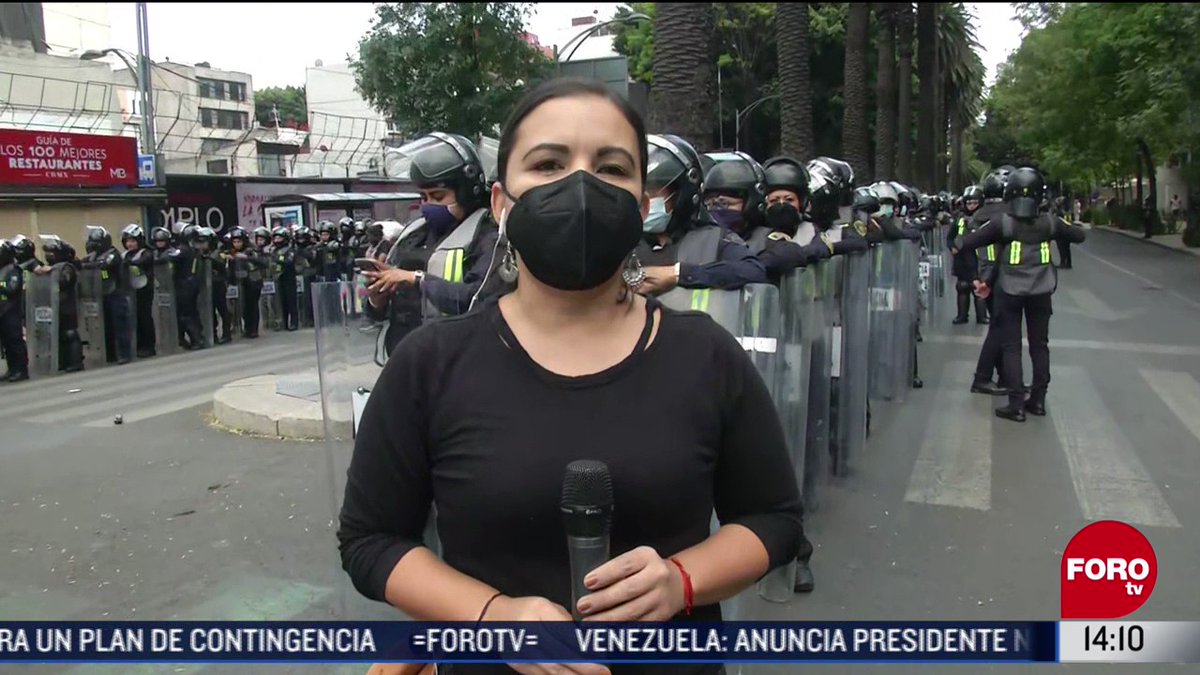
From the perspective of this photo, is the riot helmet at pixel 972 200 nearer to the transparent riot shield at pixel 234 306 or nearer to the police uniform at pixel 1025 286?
the police uniform at pixel 1025 286

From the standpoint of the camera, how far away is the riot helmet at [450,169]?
15.6 feet

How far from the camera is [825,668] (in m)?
3.83

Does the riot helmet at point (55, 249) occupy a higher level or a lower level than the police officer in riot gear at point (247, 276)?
higher

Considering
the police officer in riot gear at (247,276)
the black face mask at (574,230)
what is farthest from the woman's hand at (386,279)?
the police officer in riot gear at (247,276)

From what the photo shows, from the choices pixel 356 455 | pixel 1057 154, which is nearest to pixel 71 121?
pixel 356 455

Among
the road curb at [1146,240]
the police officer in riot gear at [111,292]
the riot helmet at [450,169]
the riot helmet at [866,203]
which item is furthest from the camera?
the road curb at [1146,240]

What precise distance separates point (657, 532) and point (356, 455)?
0.55 metres


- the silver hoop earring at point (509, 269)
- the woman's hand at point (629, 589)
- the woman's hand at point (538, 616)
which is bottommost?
the woman's hand at point (538, 616)

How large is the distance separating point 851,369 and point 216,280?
12.2 m

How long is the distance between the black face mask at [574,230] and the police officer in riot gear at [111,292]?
12.8 m

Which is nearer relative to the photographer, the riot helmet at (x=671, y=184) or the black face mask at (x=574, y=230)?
the black face mask at (x=574, y=230)

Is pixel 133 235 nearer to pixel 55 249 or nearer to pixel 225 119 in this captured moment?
pixel 55 249

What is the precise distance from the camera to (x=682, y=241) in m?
4.30

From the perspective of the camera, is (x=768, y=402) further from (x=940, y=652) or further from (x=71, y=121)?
(x=71, y=121)
